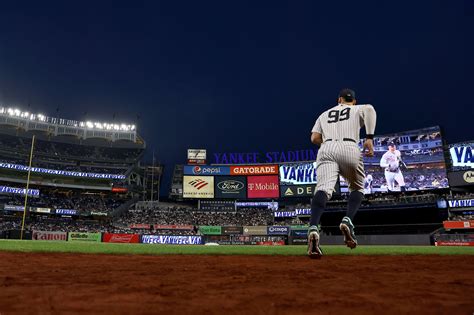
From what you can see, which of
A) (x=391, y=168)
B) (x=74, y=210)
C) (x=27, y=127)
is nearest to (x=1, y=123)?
(x=27, y=127)

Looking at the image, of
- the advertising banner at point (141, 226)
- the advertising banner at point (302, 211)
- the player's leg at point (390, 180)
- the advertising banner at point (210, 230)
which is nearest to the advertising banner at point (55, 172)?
the advertising banner at point (141, 226)

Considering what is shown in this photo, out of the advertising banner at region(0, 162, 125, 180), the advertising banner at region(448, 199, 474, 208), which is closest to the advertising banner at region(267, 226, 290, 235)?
Answer: the advertising banner at region(448, 199, 474, 208)

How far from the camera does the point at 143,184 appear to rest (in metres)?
64.2

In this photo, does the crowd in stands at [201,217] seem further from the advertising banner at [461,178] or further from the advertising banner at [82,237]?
the advertising banner at [461,178]

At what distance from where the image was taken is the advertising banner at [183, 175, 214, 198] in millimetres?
44719

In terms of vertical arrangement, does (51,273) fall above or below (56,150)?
below

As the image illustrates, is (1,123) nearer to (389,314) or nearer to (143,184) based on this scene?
(143,184)

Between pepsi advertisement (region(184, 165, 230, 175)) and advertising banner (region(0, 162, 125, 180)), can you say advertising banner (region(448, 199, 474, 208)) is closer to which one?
pepsi advertisement (region(184, 165, 230, 175))

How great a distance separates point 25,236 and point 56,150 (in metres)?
26.5

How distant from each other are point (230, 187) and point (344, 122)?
133 ft

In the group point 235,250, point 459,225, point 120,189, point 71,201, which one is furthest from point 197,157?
point 235,250

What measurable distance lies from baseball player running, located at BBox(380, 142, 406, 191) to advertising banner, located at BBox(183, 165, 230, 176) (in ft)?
63.3

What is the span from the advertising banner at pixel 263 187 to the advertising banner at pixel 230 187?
841 millimetres

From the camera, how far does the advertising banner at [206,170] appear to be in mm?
45594
